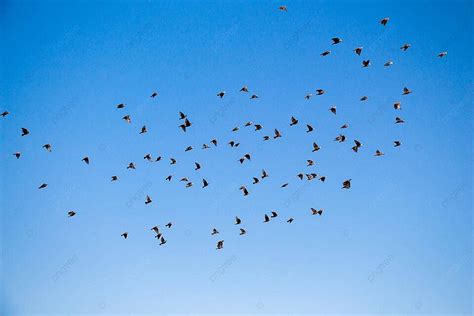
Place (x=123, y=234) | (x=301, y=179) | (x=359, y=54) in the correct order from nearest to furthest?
1. (x=359, y=54)
2. (x=301, y=179)
3. (x=123, y=234)

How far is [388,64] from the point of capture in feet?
108

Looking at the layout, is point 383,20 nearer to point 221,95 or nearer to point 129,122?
point 221,95

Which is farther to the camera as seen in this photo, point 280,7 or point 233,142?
point 233,142

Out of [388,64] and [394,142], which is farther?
[394,142]

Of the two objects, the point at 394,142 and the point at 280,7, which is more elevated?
the point at 280,7

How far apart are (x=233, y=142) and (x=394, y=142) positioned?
10.7 metres

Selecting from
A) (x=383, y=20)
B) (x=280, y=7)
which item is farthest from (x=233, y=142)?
(x=383, y=20)

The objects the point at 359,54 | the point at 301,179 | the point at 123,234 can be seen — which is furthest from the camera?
the point at 123,234

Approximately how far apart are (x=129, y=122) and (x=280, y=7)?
12174mm

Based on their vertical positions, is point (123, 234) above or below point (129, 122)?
below

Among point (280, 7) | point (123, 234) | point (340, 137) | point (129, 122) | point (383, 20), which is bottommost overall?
point (123, 234)

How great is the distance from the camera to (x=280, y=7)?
32.9m

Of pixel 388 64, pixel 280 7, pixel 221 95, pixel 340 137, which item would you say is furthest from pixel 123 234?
pixel 388 64

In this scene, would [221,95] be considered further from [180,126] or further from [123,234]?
[123,234]
